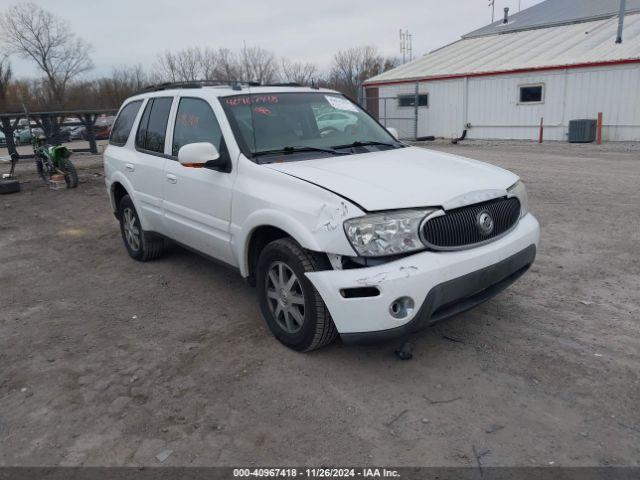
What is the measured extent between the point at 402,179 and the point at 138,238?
12.1 feet

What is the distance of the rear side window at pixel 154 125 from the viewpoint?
514cm

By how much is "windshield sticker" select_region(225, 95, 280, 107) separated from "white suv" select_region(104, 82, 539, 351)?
11mm

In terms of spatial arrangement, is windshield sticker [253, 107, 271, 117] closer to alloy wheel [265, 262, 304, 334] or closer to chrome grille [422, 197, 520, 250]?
alloy wheel [265, 262, 304, 334]

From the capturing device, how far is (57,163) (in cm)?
1232

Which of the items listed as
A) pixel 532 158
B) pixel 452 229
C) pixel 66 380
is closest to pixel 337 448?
pixel 452 229

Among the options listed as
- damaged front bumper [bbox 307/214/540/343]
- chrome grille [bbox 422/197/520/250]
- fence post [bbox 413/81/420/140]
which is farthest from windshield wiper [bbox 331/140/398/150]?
fence post [bbox 413/81/420/140]

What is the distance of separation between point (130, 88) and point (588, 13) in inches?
1417

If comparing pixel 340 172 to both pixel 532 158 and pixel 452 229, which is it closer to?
pixel 452 229

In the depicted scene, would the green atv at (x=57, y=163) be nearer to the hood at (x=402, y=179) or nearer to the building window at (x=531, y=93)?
the hood at (x=402, y=179)

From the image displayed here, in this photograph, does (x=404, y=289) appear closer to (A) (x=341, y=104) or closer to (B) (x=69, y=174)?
(A) (x=341, y=104)

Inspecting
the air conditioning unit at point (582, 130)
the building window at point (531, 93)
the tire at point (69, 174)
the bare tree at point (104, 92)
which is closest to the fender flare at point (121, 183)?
the tire at point (69, 174)

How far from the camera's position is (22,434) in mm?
2996

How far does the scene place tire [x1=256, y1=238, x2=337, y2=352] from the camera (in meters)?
3.38

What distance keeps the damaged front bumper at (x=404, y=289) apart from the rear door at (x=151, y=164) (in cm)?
254
